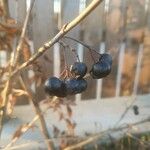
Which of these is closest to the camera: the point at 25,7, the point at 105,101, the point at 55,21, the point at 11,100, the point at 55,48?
the point at 11,100

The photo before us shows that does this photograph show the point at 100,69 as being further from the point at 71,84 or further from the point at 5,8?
the point at 5,8

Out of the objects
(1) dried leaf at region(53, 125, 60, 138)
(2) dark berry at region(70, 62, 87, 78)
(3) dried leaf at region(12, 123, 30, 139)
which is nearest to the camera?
(2) dark berry at region(70, 62, 87, 78)

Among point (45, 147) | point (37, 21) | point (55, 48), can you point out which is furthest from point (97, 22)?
point (45, 147)

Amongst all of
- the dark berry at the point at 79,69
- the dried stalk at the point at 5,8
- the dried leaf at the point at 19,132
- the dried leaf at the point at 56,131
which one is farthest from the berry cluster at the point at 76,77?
the dried leaf at the point at 56,131

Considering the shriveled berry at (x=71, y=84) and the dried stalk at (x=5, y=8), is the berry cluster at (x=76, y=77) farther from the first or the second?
the dried stalk at (x=5, y=8)

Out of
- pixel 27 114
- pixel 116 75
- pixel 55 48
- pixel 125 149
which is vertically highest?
pixel 55 48

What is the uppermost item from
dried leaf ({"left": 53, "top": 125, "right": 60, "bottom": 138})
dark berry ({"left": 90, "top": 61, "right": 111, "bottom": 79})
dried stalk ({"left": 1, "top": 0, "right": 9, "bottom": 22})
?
dried stalk ({"left": 1, "top": 0, "right": 9, "bottom": 22})

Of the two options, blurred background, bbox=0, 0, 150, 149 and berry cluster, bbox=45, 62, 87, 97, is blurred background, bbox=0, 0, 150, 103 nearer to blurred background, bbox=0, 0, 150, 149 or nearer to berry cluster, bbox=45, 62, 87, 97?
blurred background, bbox=0, 0, 150, 149

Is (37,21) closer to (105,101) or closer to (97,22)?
(97,22)

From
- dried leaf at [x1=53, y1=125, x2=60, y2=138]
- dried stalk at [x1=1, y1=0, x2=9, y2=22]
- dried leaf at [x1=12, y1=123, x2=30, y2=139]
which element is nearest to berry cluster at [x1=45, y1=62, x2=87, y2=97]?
dried stalk at [x1=1, y1=0, x2=9, y2=22]
